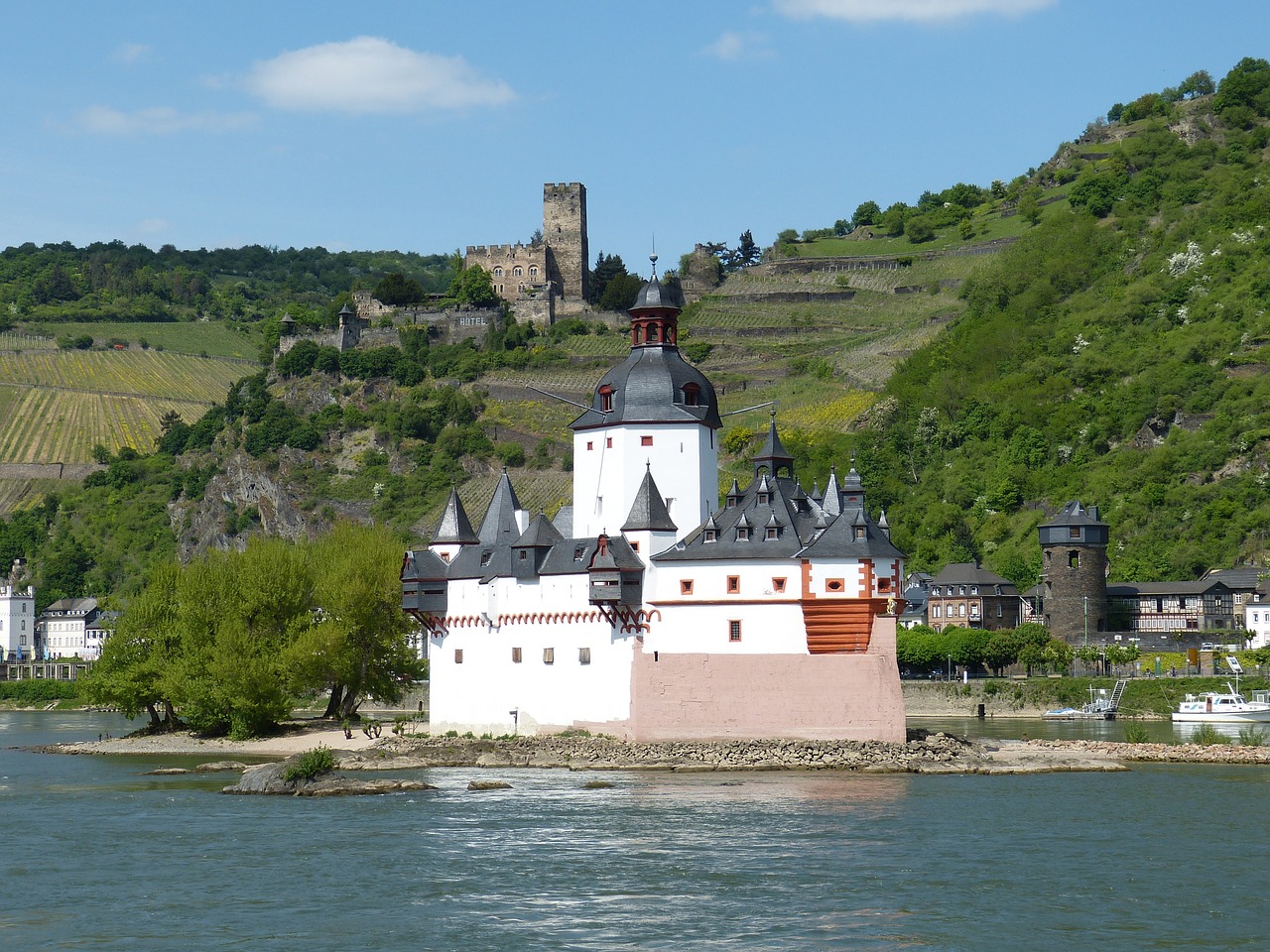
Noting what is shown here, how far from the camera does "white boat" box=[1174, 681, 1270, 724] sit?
72188mm

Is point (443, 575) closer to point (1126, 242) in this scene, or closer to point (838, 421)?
point (838, 421)

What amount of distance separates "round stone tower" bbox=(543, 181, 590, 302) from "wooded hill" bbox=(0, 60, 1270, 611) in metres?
6.31

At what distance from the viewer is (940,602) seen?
97.7 meters

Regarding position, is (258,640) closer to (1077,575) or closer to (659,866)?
(659,866)

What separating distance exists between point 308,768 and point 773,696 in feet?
43.2

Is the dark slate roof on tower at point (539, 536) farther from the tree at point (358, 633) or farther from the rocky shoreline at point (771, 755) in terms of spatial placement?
the tree at point (358, 633)

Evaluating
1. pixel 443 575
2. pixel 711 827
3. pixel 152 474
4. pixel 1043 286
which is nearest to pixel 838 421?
pixel 1043 286

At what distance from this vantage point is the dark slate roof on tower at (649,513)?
183 ft

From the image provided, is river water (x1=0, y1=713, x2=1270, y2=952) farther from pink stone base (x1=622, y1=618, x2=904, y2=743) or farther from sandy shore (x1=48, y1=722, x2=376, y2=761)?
sandy shore (x1=48, y1=722, x2=376, y2=761)

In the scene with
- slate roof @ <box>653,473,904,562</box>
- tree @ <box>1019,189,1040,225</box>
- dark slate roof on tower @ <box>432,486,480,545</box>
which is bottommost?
slate roof @ <box>653,473,904,562</box>

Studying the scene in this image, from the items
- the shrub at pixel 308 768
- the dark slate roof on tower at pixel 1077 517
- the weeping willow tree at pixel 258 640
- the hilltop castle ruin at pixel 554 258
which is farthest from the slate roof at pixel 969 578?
the hilltop castle ruin at pixel 554 258

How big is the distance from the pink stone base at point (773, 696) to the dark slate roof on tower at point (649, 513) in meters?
4.00

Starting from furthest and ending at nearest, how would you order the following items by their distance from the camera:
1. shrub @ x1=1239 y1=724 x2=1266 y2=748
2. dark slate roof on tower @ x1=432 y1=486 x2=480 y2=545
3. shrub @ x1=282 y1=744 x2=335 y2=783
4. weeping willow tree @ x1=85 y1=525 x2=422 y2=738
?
weeping willow tree @ x1=85 y1=525 x2=422 y2=738
dark slate roof on tower @ x1=432 y1=486 x2=480 y2=545
shrub @ x1=1239 y1=724 x2=1266 y2=748
shrub @ x1=282 y1=744 x2=335 y2=783

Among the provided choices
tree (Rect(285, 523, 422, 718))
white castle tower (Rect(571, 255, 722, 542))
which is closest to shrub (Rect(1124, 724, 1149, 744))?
white castle tower (Rect(571, 255, 722, 542))
